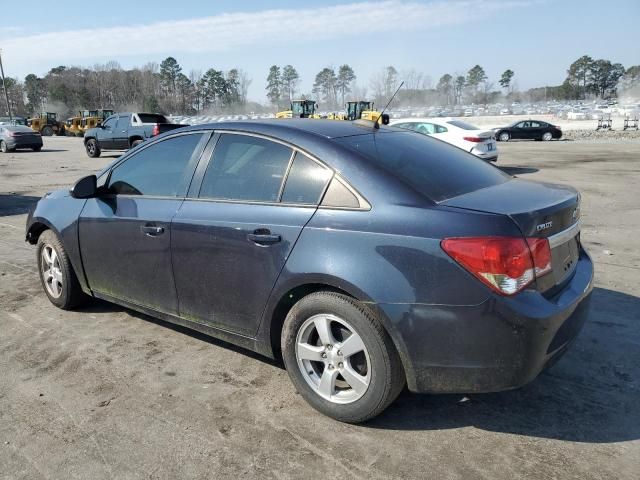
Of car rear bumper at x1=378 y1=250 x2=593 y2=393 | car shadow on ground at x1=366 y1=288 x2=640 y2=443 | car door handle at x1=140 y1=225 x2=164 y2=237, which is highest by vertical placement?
car door handle at x1=140 y1=225 x2=164 y2=237

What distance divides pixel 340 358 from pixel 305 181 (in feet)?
3.32

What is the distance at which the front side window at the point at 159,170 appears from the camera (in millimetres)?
3654

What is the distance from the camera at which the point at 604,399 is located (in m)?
3.09

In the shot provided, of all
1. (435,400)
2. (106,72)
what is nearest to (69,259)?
(435,400)

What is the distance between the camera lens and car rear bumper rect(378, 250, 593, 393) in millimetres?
2453

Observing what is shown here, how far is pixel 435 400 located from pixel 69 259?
3.15m

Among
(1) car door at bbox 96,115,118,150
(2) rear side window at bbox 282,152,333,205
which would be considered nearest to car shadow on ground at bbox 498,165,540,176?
(2) rear side window at bbox 282,152,333,205

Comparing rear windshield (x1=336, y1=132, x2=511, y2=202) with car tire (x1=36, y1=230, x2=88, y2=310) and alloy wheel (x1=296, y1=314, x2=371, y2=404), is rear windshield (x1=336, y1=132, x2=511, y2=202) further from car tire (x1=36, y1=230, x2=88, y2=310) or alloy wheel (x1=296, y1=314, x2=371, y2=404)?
car tire (x1=36, y1=230, x2=88, y2=310)

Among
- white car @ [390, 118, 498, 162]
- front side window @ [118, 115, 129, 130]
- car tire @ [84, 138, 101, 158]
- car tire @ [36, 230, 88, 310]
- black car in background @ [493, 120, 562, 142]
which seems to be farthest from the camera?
black car in background @ [493, 120, 562, 142]

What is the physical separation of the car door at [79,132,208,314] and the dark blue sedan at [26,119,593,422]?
2 cm

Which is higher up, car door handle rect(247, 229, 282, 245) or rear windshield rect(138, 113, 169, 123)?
rear windshield rect(138, 113, 169, 123)

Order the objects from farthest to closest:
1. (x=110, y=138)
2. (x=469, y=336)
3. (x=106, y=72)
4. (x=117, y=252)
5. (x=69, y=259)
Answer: (x=106, y=72), (x=110, y=138), (x=69, y=259), (x=117, y=252), (x=469, y=336)

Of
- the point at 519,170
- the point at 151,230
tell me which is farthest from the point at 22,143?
the point at 151,230

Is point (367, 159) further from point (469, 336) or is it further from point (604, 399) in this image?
point (604, 399)
